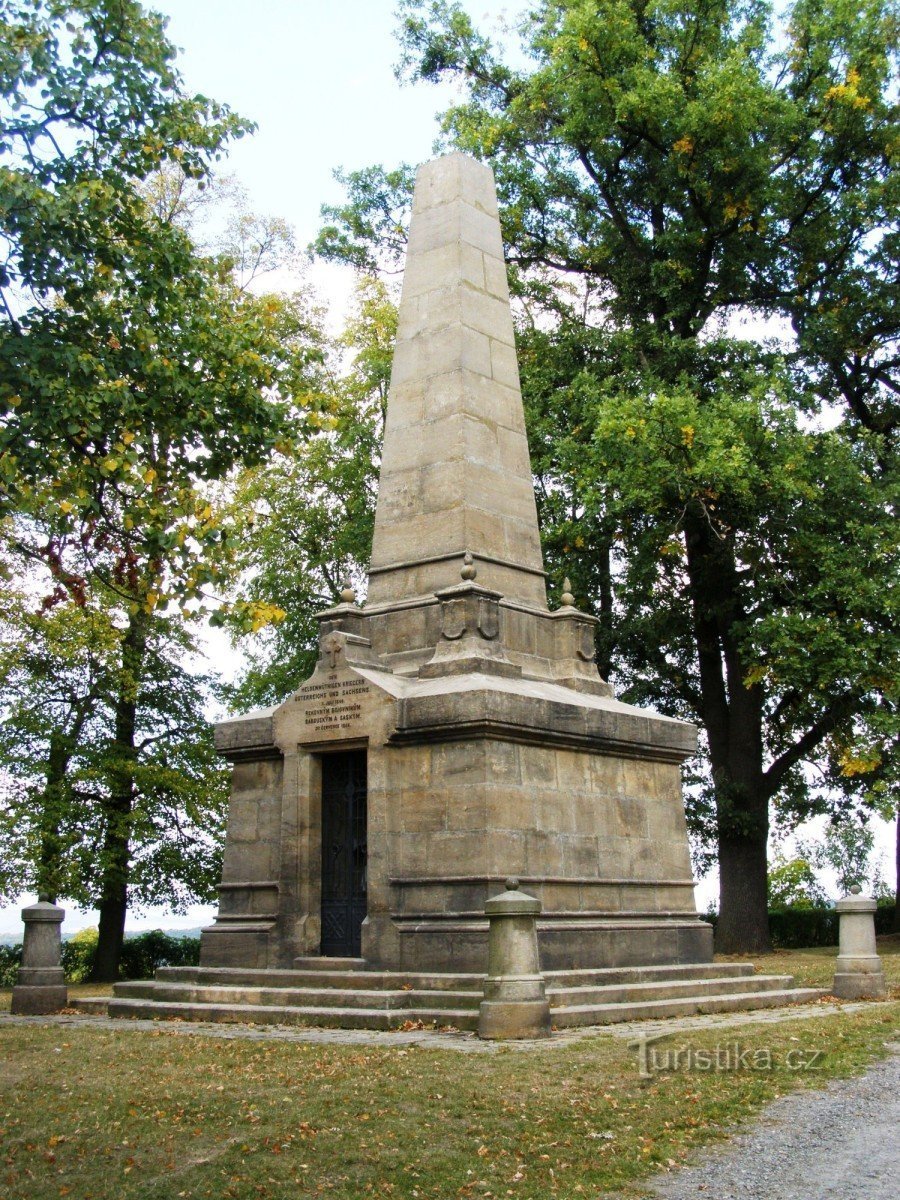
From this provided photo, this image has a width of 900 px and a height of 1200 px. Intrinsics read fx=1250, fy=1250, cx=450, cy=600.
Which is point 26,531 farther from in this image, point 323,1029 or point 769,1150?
point 769,1150

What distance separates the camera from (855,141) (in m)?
23.6

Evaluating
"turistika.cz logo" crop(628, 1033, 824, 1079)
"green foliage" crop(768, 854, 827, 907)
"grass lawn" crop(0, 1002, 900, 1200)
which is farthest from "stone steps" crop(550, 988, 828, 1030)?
"green foliage" crop(768, 854, 827, 907)

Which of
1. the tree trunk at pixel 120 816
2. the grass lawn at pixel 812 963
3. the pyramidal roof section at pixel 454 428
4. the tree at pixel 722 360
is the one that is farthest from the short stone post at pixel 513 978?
the tree trunk at pixel 120 816

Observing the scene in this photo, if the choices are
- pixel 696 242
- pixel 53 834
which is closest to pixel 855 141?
pixel 696 242

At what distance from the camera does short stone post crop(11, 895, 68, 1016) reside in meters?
13.3

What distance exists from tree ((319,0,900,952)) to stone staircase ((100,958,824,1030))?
8.73 meters

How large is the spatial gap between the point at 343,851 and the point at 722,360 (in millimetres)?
14445

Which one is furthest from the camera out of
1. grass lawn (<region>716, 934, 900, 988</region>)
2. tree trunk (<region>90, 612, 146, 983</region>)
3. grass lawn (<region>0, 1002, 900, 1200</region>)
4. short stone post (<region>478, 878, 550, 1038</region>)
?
tree trunk (<region>90, 612, 146, 983</region>)

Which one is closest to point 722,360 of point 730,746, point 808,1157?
point 730,746

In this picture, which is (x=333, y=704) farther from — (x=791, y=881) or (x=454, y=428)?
(x=791, y=881)

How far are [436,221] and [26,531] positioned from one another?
10.8m

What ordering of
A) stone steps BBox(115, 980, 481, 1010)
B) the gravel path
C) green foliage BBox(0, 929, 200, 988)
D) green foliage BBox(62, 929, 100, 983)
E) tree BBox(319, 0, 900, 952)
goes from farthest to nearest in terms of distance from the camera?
green foliage BBox(62, 929, 100, 983) < green foliage BBox(0, 929, 200, 988) < tree BBox(319, 0, 900, 952) < stone steps BBox(115, 980, 481, 1010) < the gravel path

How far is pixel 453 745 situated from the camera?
12.1m

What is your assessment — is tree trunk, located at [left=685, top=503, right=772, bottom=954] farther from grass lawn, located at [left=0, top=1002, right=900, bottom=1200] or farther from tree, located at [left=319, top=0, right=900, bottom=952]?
grass lawn, located at [left=0, top=1002, right=900, bottom=1200]
